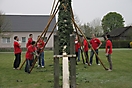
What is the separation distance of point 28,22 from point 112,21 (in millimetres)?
39170

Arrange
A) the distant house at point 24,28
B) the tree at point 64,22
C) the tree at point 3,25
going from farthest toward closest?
the distant house at point 24,28 → the tree at point 3,25 → the tree at point 64,22

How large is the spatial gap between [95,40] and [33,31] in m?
31.9

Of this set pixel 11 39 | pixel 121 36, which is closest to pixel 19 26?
pixel 11 39

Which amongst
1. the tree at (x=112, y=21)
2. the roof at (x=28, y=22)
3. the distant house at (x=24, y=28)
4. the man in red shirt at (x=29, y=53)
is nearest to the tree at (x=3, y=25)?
the distant house at (x=24, y=28)

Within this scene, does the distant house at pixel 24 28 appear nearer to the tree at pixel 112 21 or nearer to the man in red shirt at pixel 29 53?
the man in red shirt at pixel 29 53

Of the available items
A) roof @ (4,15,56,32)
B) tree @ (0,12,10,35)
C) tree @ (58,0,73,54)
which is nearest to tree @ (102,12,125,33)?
roof @ (4,15,56,32)

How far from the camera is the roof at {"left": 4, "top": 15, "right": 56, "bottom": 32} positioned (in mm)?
44906

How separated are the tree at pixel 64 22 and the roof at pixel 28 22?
1358 inches

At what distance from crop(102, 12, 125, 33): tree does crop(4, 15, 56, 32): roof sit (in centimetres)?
3418

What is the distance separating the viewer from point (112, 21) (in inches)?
3044

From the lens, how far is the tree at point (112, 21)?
76.9 m

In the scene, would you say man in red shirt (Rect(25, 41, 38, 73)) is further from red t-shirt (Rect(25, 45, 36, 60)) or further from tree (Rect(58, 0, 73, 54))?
tree (Rect(58, 0, 73, 54))

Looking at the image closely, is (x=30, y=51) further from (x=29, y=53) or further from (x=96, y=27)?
(x=96, y=27)

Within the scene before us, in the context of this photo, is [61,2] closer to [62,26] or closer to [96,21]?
[62,26]
